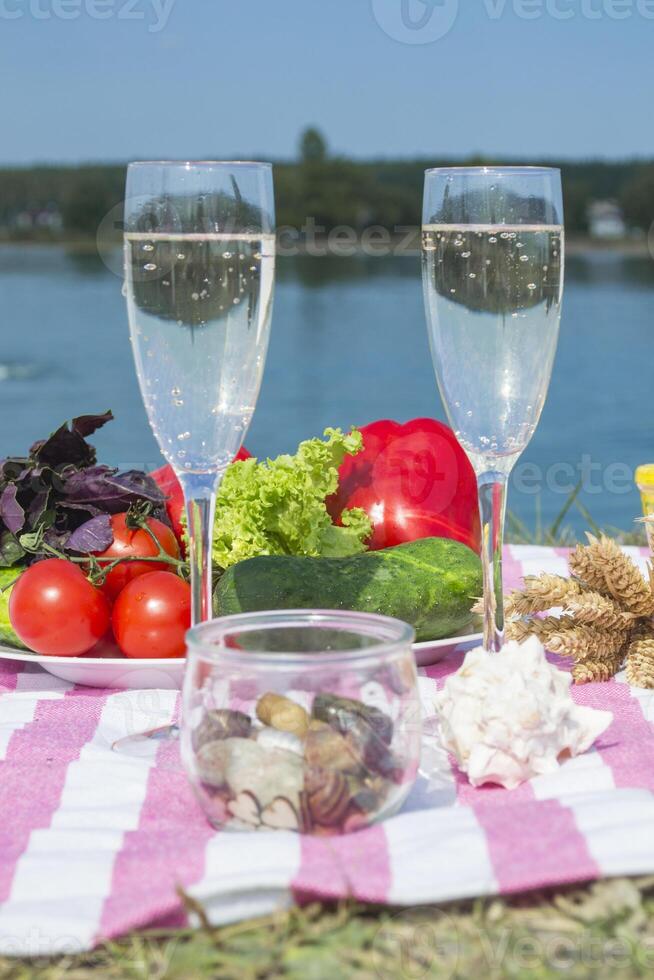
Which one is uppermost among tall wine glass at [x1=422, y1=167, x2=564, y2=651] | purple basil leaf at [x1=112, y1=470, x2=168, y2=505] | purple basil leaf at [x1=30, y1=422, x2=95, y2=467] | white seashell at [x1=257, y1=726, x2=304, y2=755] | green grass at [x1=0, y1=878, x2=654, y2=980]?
tall wine glass at [x1=422, y1=167, x2=564, y2=651]

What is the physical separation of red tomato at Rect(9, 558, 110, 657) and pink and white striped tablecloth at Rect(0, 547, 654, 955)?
28 centimetres

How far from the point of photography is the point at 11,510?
1.88 metres

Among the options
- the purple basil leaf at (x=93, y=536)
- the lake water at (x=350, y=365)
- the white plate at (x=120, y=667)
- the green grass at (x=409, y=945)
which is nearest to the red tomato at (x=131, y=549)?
the purple basil leaf at (x=93, y=536)

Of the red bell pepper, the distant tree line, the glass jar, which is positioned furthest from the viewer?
the distant tree line

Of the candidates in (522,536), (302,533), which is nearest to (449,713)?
(302,533)

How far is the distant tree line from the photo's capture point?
43.9 feet

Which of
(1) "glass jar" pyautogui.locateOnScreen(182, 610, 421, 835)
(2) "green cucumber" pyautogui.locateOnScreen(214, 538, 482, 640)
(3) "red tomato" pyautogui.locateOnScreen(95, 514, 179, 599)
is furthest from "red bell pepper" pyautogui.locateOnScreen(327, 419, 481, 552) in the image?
(1) "glass jar" pyautogui.locateOnScreen(182, 610, 421, 835)

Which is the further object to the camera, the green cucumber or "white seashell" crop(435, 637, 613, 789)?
Result: the green cucumber

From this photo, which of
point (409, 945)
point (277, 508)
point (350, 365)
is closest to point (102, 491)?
point (277, 508)

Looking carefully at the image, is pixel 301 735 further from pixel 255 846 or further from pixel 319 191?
pixel 319 191

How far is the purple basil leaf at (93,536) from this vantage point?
6.14 ft

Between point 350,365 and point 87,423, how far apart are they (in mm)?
17078

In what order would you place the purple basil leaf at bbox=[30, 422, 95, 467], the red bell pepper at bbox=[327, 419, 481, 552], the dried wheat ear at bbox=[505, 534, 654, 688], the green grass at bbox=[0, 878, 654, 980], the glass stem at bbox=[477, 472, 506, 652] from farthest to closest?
the red bell pepper at bbox=[327, 419, 481, 552], the purple basil leaf at bbox=[30, 422, 95, 467], the dried wheat ear at bbox=[505, 534, 654, 688], the glass stem at bbox=[477, 472, 506, 652], the green grass at bbox=[0, 878, 654, 980]

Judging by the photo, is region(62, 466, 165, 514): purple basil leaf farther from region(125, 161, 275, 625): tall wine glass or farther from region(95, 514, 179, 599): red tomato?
region(125, 161, 275, 625): tall wine glass
